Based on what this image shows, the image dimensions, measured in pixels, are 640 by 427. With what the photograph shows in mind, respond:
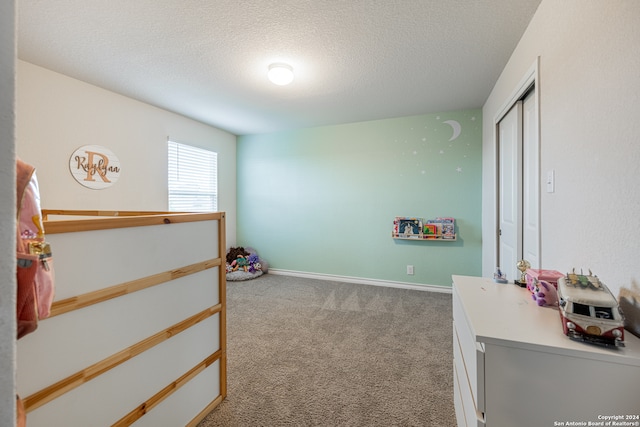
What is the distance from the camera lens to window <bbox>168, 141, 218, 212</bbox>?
11.7 feet

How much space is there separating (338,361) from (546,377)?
148cm

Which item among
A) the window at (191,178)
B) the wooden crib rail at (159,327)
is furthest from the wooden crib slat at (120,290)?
the window at (191,178)

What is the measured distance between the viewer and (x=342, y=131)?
3951 mm

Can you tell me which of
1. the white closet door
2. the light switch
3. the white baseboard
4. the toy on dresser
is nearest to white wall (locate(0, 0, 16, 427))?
the toy on dresser

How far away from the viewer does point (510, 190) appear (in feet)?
7.54

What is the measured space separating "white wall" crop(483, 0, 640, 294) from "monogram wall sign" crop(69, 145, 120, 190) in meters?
3.75

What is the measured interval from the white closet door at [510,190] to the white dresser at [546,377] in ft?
4.98

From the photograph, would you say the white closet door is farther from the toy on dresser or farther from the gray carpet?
the toy on dresser

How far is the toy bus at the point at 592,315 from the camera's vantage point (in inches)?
27.3

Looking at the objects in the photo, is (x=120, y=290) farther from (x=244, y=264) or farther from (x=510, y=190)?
(x=244, y=264)

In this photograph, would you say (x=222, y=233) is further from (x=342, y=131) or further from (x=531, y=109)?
(x=342, y=131)

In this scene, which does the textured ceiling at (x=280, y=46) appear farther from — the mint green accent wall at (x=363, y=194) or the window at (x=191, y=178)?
the window at (x=191, y=178)

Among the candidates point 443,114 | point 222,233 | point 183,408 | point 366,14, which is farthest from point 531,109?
point 183,408

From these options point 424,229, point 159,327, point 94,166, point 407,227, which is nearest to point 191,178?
point 94,166
